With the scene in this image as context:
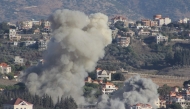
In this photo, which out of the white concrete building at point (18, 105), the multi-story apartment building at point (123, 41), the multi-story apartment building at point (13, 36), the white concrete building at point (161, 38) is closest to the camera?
the white concrete building at point (18, 105)

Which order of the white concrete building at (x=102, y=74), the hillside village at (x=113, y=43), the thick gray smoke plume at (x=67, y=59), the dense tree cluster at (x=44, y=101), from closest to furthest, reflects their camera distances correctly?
1. the dense tree cluster at (x=44, y=101)
2. the thick gray smoke plume at (x=67, y=59)
3. the hillside village at (x=113, y=43)
4. the white concrete building at (x=102, y=74)

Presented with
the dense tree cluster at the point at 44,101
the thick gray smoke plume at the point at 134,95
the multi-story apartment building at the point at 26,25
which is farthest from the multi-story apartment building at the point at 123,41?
the dense tree cluster at the point at 44,101

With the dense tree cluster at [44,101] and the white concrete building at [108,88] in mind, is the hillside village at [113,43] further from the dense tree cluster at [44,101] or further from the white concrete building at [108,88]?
the dense tree cluster at [44,101]

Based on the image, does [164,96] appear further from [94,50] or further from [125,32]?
[125,32]

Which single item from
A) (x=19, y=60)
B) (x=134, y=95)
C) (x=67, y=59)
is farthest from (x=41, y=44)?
(x=134, y=95)

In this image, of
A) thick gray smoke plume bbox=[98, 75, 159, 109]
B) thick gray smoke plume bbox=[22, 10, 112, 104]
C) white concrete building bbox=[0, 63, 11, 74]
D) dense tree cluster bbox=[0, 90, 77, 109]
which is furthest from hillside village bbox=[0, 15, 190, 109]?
thick gray smoke plume bbox=[22, 10, 112, 104]

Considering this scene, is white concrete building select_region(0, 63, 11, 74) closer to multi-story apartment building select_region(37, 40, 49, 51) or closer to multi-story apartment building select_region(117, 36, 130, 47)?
multi-story apartment building select_region(37, 40, 49, 51)
